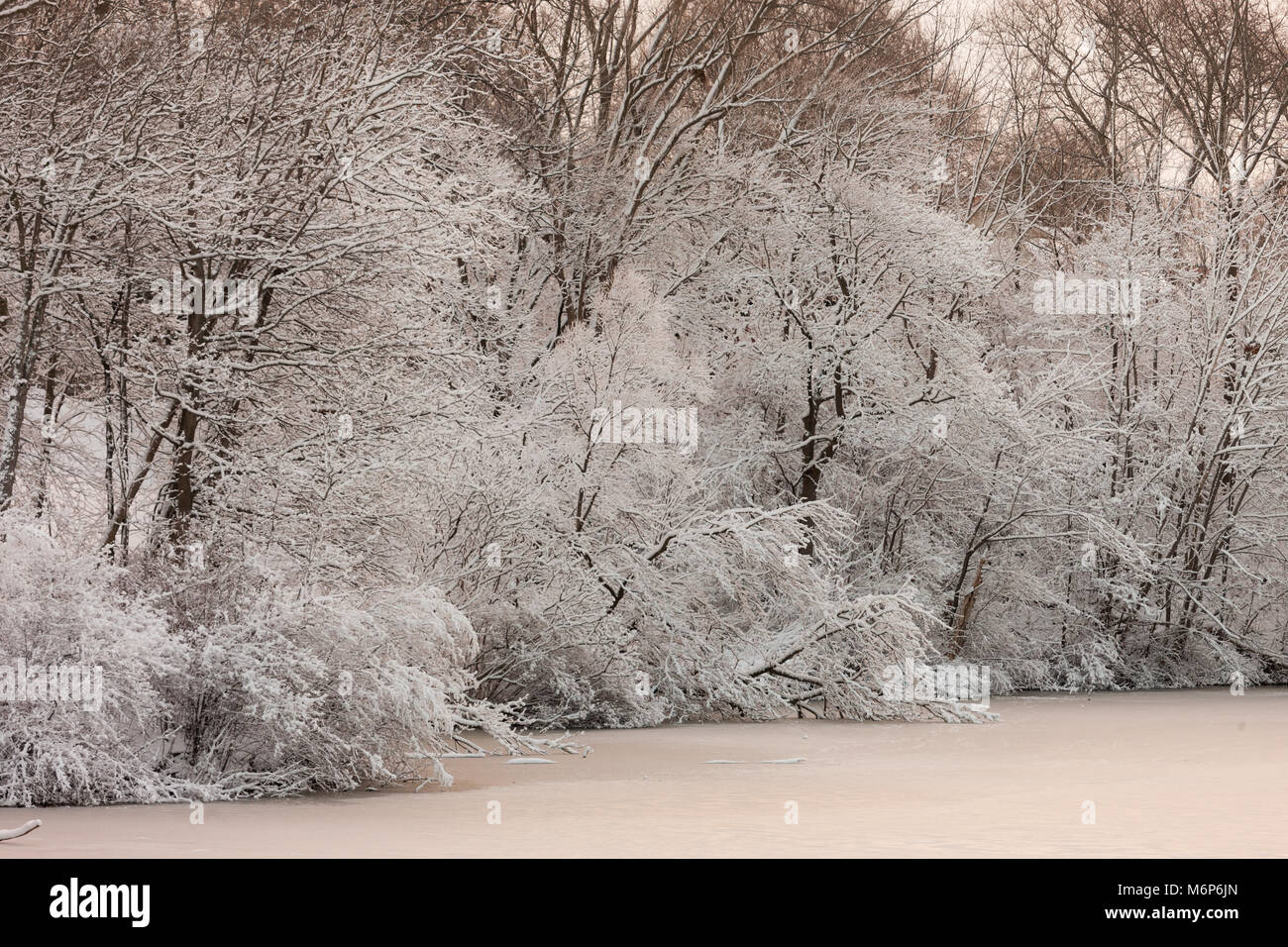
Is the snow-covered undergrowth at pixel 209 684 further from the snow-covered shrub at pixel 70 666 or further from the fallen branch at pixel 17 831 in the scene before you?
the fallen branch at pixel 17 831

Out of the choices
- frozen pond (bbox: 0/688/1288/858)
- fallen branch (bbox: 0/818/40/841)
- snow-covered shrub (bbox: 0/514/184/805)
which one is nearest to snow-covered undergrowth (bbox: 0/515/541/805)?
snow-covered shrub (bbox: 0/514/184/805)

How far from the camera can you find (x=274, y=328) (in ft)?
53.7

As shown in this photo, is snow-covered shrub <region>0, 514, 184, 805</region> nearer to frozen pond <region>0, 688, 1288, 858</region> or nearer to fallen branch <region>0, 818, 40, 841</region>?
frozen pond <region>0, 688, 1288, 858</region>

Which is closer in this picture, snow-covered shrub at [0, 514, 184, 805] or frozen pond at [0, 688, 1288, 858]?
frozen pond at [0, 688, 1288, 858]

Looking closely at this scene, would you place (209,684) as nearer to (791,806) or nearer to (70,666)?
(70,666)

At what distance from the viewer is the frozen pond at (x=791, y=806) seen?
10.1 meters

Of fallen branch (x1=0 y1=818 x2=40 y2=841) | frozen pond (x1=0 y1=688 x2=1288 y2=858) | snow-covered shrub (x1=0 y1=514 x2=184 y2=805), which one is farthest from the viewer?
snow-covered shrub (x1=0 y1=514 x2=184 y2=805)

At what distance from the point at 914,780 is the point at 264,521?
6.25 m

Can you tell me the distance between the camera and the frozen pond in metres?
10.1

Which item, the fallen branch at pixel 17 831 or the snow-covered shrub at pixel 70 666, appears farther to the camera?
the snow-covered shrub at pixel 70 666

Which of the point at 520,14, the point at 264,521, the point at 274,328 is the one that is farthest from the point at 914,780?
the point at 520,14

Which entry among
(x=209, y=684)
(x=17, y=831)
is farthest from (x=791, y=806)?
(x=17, y=831)

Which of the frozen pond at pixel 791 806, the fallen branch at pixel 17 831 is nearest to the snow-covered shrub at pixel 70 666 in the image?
the frozen pond at pixel 791 806
